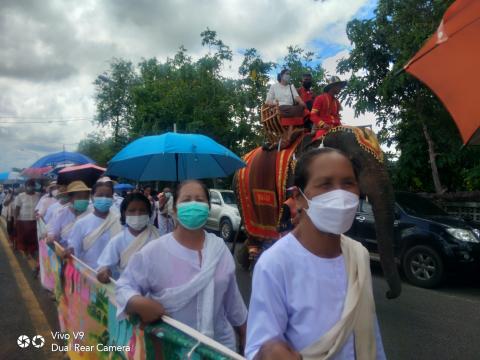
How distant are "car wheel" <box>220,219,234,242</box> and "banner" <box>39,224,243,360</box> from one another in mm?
8714

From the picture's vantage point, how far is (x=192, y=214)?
2564mm

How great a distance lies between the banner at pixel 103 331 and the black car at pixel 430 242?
18.5 feet

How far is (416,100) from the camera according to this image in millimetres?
10258

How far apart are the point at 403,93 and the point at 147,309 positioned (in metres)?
9.76

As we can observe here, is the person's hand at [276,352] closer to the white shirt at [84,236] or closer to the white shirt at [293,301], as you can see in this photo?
the white shirt at [293,301]

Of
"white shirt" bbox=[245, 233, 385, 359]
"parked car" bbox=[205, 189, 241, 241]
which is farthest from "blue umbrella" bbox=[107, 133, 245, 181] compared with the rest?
"parked car" bbox=[205, 189, 241, 241]

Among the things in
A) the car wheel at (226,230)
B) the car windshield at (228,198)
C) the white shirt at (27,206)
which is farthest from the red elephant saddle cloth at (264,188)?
the car windshield at (228,198)

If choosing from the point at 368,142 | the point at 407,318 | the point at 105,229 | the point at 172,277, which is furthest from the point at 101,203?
the point at 407,318

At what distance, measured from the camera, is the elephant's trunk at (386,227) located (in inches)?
147

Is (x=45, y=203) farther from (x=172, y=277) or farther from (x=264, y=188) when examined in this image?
(x=172, y=277)

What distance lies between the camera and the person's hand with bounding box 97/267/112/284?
3004 mm

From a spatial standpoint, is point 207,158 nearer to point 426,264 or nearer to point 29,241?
point 426,264

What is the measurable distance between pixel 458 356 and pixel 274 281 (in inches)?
151

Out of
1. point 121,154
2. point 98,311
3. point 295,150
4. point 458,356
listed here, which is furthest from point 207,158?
point 458,356
